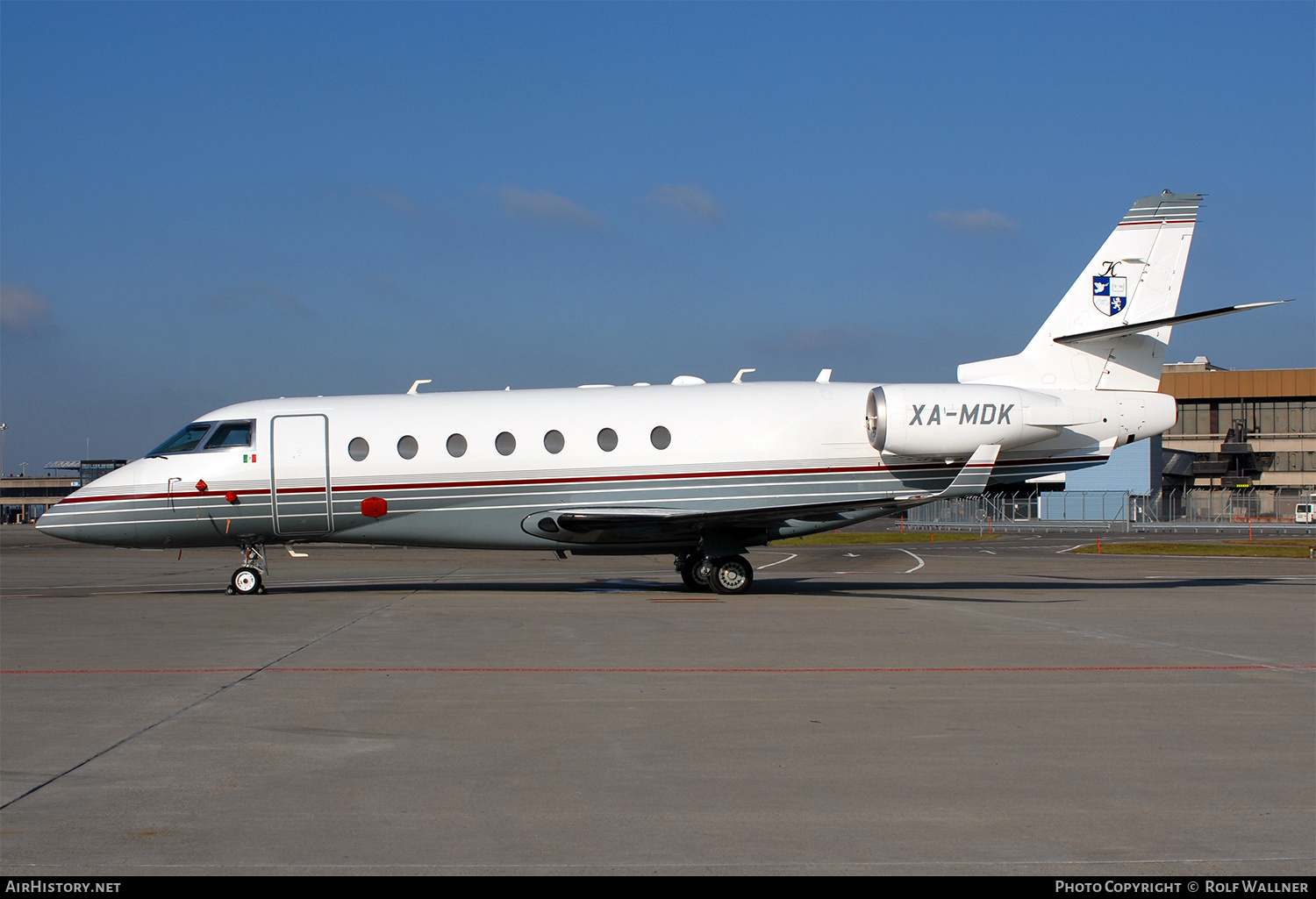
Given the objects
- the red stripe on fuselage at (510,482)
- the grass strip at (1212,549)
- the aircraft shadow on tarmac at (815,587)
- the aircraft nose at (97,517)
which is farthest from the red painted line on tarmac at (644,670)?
the grass strip at (1212,549)

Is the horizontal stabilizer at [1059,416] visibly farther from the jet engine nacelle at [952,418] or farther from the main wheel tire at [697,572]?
the main wheel tire at [697,572]

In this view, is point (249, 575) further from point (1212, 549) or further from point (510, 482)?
point (1212, 549)

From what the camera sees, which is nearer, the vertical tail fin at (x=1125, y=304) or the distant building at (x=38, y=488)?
the vertical tail fin at (x=1125, y=304)

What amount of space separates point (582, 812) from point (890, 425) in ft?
44.7

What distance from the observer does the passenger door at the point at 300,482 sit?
707 inches

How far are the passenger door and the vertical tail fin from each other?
12.3 metres

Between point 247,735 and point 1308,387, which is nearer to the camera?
point 247,735

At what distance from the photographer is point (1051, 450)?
757 inches

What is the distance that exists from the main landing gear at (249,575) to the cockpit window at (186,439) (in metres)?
1.93

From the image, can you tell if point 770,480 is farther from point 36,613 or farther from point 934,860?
point 934,860

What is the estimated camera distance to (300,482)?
709 inches

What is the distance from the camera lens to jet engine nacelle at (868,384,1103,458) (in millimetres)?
18297

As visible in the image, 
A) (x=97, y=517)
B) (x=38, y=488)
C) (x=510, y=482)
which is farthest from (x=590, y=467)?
(x=38, y=488)
